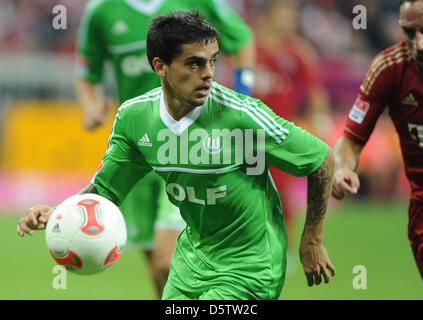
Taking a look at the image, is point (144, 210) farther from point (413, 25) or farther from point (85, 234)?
point (413, 25)

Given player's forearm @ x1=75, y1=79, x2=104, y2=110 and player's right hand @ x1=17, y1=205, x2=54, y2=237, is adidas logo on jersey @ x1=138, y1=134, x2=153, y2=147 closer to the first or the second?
player's right hand @ x1=17, y1=205, x2=54, y2=237

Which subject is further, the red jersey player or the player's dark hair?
the red jersey player

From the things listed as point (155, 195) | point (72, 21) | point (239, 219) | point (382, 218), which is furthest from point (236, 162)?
point (72, 21)

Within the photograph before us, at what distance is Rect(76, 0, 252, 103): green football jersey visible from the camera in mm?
6020

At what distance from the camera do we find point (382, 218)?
13602 mm

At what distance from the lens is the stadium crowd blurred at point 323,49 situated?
49.3 feet

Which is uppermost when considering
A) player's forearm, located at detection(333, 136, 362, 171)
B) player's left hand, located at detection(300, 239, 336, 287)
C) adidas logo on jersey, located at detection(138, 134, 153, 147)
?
adidas logo on jersey, located at detection(138, 134, 153, 147)

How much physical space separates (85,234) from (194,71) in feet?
3.21

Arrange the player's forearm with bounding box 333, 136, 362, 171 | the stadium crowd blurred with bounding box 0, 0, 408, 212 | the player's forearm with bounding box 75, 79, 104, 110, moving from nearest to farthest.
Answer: the player's forearm with bounding box 333, 136, 362, 171 < the player's forearm with bounding box 75, 79, 104, 110 < the stadium crowd blurred with bounding box 0, 0, 408, 212

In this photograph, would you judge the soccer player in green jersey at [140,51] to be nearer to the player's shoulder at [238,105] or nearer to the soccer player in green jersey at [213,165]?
the soccer player in green jersey at [213,165]

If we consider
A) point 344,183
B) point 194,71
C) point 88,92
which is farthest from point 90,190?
point 88,92

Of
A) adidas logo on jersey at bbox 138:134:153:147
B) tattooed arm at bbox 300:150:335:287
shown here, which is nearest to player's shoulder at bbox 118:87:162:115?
adidas logo on jersey at bbox 138:134:153:147

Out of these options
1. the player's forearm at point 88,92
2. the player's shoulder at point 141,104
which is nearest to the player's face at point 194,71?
the player's shoulder at point 141,104
